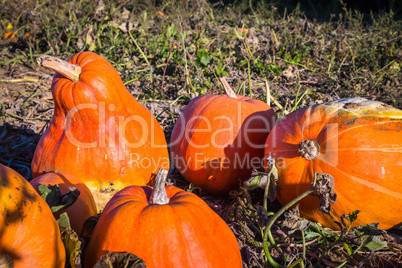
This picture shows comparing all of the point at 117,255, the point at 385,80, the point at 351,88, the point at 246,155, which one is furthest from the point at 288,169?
the point at 385,80

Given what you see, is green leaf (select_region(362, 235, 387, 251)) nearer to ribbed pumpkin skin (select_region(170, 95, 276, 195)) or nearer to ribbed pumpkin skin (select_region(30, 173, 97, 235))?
ribbed pumpkin skin (select_region(170, 95, 276, 195))

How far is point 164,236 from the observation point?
1.50m

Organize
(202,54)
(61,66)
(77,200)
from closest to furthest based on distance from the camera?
(77,200)
(61,66)
(202,54)

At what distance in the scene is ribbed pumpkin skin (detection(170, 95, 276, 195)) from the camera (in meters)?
2.60

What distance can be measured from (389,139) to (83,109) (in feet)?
6.56

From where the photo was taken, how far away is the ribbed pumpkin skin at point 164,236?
1.48 metres

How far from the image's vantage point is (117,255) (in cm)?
131

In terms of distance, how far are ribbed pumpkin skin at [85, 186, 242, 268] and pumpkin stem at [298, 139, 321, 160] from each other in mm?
819

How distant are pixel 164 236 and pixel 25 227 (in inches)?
22.1

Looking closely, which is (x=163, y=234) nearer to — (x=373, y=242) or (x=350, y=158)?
(x=373, y=242)

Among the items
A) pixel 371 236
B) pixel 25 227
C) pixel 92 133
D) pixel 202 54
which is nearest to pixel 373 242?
pixel 371 236

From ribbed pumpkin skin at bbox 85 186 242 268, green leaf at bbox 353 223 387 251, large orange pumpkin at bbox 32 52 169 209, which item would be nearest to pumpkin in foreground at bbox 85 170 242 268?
ribbed pumpkin skin at bbox 85 186 242 268

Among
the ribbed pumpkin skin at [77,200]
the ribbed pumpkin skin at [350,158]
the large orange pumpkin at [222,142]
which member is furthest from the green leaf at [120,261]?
the large orange pumpkin at [222,142]

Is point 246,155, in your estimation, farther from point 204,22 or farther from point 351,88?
point 204,22
